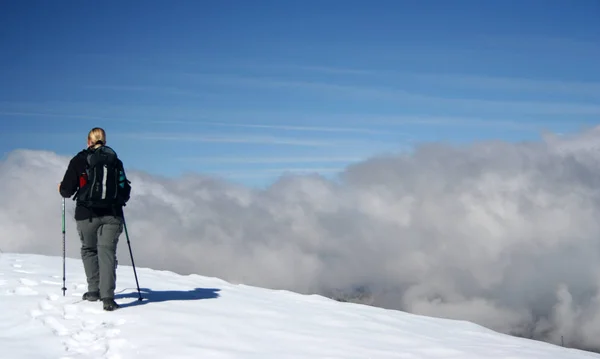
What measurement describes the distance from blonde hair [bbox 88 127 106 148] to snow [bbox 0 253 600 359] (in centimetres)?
301

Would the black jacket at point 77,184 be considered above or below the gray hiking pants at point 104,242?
above

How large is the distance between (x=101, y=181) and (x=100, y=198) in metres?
0.31

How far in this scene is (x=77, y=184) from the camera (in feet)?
36.7

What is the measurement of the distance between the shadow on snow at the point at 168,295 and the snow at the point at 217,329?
0.02 metres

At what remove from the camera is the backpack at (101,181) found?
11.1 meters

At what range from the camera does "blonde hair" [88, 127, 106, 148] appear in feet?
37.1

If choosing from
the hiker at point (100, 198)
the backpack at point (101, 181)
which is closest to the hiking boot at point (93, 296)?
the hiker at point (100, 198)

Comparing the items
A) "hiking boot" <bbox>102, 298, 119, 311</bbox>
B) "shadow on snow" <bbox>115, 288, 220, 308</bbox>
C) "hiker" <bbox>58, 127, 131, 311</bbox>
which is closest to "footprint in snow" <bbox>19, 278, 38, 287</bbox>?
"shadow on snow" <bbox>115, 288, 220, 308</bbox>

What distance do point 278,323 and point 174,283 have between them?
541cm

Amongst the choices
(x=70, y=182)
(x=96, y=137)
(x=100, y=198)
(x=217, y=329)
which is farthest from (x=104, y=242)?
(x=217, y=329)

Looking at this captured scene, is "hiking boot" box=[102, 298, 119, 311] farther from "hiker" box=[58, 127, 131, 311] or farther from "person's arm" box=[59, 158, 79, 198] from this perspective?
"person's arm" box=[59, 158, 79, 198]

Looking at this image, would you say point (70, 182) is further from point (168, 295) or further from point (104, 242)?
point (168, 295)

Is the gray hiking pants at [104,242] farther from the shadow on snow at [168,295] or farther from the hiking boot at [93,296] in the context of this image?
the shadow on snow at [168,295]

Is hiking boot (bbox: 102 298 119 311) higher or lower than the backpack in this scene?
lower
